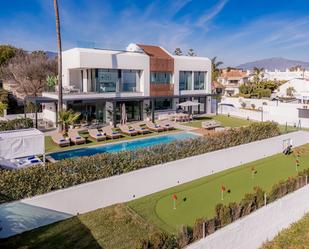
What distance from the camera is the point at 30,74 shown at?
42844 millimetres

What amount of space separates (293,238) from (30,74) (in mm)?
41325

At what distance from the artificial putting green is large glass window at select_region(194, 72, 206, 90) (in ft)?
63.1

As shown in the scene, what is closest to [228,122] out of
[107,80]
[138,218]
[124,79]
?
[124,79]

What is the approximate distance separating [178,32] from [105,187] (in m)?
29.0

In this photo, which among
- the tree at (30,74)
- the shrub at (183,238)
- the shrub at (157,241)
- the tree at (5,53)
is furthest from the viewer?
the tree at (5,53)

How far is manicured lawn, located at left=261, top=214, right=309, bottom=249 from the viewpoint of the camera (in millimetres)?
10195

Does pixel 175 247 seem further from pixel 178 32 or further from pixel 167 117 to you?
pixel 178 32

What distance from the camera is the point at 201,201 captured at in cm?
1290

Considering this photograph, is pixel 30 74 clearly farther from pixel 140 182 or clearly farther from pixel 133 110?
pixel 140 182

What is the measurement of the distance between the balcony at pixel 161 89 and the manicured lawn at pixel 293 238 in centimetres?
2281

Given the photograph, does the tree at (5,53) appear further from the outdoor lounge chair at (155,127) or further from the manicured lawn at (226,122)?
the manicured lawn at (226,122)

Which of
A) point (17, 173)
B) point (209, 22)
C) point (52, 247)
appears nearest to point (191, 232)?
point (52, 247)

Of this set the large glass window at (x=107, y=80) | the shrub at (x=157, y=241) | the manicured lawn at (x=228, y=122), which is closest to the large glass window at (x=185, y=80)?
the manicured lawn at (x=228, y=122)

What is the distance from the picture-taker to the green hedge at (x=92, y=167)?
10.5 meters
